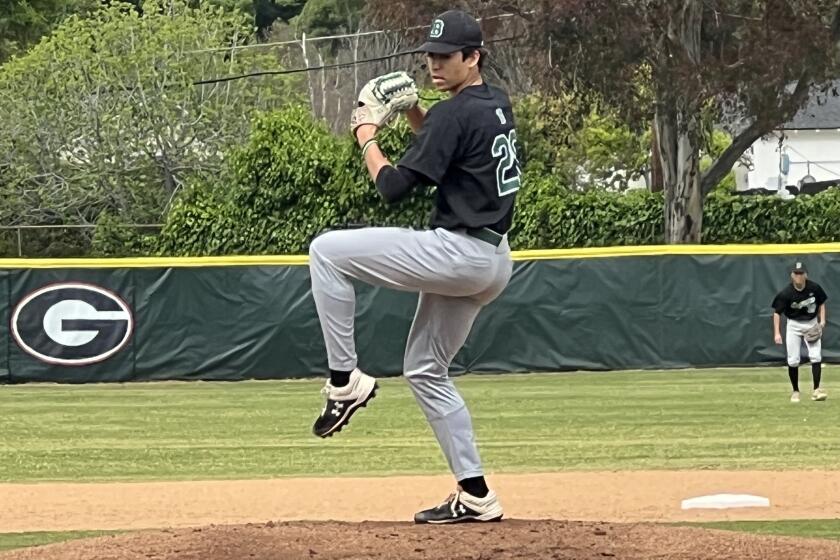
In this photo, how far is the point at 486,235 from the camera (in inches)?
228

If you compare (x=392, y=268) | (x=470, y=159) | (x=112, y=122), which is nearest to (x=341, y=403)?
(x=392, y=268)

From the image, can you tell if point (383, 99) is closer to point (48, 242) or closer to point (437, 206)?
point (437, 206)

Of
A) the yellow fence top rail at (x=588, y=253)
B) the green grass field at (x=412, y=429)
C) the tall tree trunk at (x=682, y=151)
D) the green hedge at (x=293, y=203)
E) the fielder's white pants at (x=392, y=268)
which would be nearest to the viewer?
the fielder's white pants at (x=392, y=268)

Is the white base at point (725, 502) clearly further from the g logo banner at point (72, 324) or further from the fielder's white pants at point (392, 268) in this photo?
the g logo banner at point (72, 324)

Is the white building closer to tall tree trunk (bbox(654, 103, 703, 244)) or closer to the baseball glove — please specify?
tall tree trunk (bbox(654, 103, 703, 244))

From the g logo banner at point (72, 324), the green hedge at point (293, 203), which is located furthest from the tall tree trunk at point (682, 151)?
the g logo banner at point (72, 324)

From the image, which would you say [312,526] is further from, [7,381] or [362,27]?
[362,27]

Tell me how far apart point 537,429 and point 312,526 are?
317 inches

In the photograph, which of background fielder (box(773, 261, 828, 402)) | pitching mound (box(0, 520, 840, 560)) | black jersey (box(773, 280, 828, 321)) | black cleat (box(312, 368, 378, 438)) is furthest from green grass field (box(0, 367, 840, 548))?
black cleat (box(312, 368, 378, 438))

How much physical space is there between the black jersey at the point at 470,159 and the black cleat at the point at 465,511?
1.24 meters

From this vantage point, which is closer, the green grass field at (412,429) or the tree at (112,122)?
the green grass field at (412,429)

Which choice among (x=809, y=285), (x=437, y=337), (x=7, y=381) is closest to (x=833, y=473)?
(x=437, y=337)

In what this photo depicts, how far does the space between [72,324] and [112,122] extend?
51.2ft

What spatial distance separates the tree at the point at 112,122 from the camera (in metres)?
34.9
